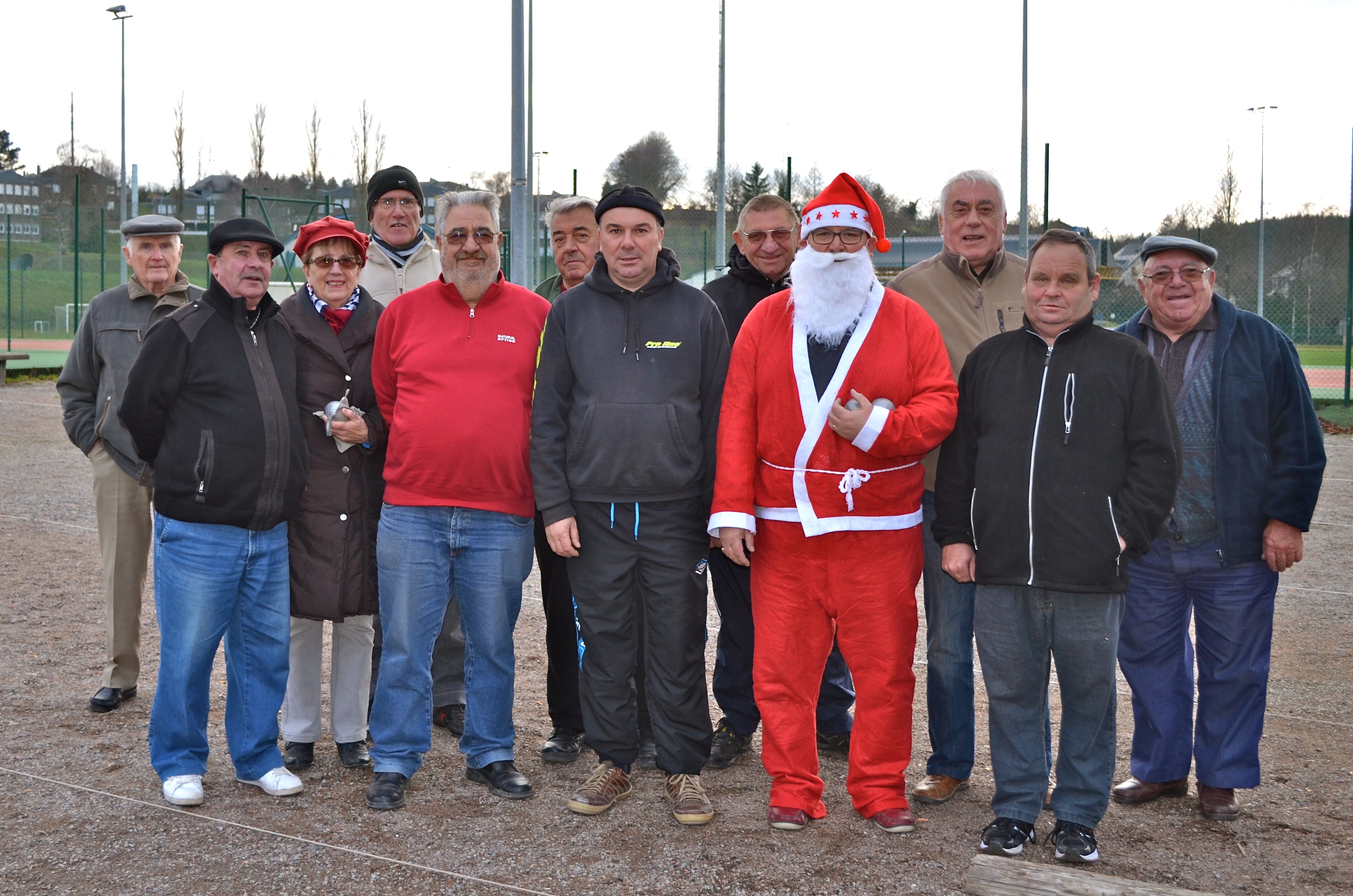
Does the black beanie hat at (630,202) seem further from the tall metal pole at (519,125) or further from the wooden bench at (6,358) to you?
the wooden bench at (6,358)

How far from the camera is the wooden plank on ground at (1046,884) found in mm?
2668

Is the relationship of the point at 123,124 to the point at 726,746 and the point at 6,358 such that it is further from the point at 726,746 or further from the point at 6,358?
the point at 726,746

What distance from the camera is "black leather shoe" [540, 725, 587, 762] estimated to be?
4559 millimetres

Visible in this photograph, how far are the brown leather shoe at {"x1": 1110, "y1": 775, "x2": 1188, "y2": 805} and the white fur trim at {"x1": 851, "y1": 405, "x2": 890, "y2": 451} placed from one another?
159 cm

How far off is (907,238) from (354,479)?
87.7ft

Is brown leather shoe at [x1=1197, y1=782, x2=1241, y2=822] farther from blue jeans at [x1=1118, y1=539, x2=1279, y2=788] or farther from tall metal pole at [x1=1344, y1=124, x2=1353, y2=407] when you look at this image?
tall metal pole at [x1=1344, y1=124, x2=1353, y2=407]

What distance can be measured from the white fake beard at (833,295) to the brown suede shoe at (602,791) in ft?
5.52

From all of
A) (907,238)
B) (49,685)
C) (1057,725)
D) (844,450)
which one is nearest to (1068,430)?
(844,450)

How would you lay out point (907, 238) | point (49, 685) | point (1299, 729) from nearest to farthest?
point (1299, 729) → point (49, 685) → point (907, 238)

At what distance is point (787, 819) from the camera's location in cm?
387

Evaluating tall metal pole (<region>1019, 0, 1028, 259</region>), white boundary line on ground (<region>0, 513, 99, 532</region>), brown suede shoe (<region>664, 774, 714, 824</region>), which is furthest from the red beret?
tall metal pole (<region>1019, 0, 1028, 259</region>)

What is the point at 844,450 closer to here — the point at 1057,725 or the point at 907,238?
the point at 1057,725

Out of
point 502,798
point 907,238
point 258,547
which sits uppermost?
point 907,238

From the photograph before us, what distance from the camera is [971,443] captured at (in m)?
3.85
